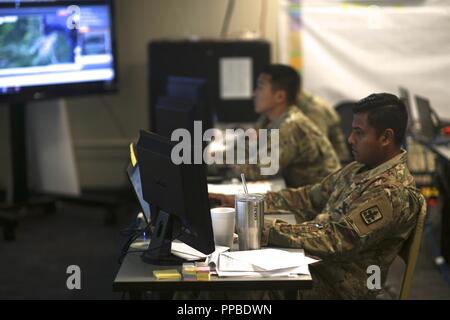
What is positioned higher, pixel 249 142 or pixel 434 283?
pixel 249 142

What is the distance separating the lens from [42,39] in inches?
223

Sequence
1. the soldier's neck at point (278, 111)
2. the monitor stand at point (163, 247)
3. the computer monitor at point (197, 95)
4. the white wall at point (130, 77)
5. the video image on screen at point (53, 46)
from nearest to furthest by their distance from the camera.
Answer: the monitor stand at point (163, 247), the computer monitor at point (197, 95), the soldier's neck at point (278, 111), the video image on screen at point (53, 46), the white wall at point (130, 77)

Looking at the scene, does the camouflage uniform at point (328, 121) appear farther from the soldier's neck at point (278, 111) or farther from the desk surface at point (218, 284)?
the desk surface at point (218, 284)

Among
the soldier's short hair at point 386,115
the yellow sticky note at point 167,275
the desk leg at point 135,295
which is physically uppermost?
the soldier's short hair at point 386,115

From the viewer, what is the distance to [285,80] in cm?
437

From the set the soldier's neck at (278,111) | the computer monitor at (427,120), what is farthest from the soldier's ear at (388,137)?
the computer monitor at (427,120)

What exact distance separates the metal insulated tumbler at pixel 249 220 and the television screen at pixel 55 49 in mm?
3364

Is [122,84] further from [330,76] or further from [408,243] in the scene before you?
[408,243]

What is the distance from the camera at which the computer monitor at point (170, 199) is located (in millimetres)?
2365

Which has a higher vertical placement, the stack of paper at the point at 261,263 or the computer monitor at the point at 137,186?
the computer monitor at the point at 137,186

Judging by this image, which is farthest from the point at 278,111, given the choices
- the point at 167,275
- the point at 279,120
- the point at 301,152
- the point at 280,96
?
the point at 167,275

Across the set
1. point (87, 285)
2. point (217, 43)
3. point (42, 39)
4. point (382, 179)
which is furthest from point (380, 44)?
point (382, 179)
